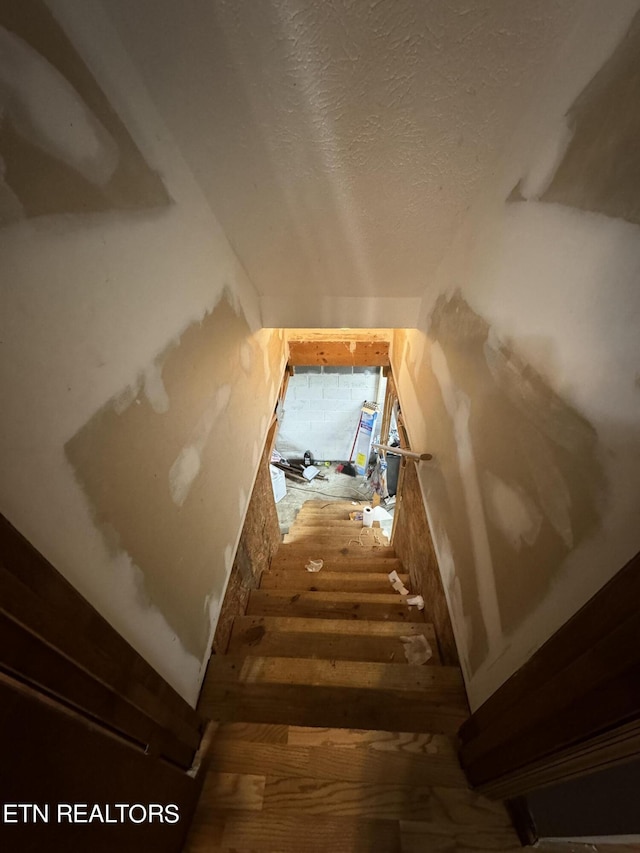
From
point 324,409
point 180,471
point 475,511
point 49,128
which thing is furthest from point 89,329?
point 324,409

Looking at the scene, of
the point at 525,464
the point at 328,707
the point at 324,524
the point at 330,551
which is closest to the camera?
the point at 525,464

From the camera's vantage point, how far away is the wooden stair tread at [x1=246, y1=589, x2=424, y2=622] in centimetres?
182

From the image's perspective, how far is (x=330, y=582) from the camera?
2281 millimetres

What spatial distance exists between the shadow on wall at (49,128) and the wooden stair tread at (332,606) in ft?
6.51

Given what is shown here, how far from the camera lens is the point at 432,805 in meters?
0.95

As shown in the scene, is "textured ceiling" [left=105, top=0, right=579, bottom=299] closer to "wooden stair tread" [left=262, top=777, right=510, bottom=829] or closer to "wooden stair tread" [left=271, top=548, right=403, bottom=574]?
"wooden stair tread" [left=262, top=777, right=510, bottom=829]

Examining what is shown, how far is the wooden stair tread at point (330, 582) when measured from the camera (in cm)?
226

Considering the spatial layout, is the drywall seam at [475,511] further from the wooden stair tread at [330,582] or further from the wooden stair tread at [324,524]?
the wooden stair tread at [324,524]

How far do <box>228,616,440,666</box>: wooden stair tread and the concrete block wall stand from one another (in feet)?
12.9

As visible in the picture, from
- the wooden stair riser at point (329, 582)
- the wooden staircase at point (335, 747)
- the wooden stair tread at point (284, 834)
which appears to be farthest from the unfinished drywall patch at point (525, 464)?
the wooden stair riser at point (329, 582)

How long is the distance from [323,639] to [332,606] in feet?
1.14

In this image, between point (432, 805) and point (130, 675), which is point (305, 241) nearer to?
point (130, 675)

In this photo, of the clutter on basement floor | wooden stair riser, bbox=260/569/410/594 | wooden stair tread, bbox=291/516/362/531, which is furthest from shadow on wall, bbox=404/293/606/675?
the clutter on basement floor

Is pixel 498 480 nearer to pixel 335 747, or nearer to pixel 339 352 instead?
pixel 335 747
